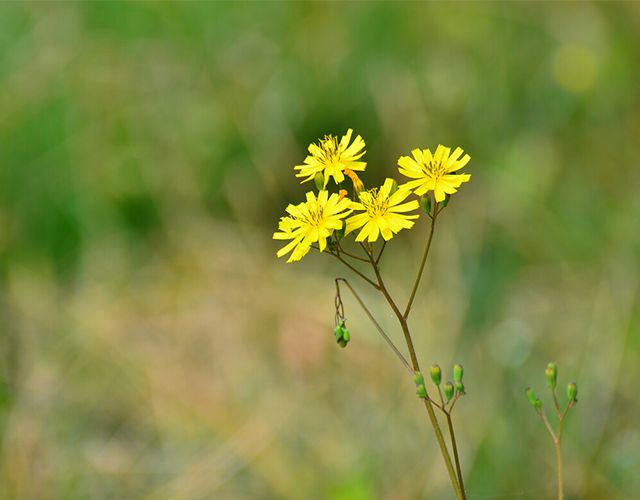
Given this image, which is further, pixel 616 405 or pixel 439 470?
pixel 616 405

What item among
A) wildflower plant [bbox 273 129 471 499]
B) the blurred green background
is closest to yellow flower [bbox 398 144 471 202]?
wildflower plant [bbox 273 129 471 499]

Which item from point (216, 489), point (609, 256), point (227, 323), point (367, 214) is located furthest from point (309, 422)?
point (367, 214)

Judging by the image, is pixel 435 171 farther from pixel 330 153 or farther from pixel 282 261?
pixel 282 261

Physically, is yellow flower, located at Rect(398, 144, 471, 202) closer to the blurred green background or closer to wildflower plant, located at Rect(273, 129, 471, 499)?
wildflower plant, located at Rect(273, 129, 471, 499)

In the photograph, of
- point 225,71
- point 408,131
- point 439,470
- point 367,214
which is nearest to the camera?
point 367,214

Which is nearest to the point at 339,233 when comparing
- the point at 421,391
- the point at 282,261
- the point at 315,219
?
the point at 315,219

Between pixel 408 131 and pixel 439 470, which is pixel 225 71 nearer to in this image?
pixel 408 131

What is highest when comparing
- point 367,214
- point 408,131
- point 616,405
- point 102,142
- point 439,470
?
point 102,142
